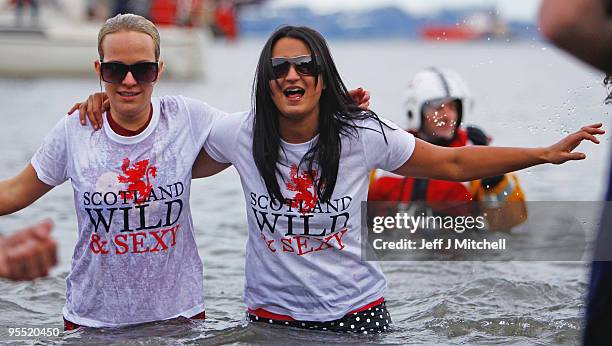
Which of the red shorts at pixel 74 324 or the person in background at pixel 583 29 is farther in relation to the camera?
the red shorts at pixel 74 324

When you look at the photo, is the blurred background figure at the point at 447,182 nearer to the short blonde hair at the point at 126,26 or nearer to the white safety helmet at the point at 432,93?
the white safety helmet at the point at 432,93

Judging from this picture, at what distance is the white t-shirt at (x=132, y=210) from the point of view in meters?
4.76

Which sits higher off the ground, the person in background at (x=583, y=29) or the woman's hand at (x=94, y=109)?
the person in background at (x=583, y=29)

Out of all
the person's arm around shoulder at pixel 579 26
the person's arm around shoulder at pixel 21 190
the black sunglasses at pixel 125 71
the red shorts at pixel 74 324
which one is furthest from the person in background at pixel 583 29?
the person's arm around shoulder at pixel 21 190

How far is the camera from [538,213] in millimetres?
10594

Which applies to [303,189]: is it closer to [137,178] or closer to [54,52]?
[137,178]

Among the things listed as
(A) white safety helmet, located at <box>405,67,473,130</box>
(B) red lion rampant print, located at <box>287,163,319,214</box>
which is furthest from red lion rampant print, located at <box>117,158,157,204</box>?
(A) white safety helmet, located at <box>405,67,473,130</box>

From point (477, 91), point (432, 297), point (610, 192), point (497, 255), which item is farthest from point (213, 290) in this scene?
point (477, 91)

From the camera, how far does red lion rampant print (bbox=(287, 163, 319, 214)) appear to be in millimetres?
4758

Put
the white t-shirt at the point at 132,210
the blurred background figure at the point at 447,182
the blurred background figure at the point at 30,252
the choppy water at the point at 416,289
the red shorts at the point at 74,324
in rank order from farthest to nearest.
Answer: the blurred background figure at the point at 447,182
the choppy water at the point at 416,289
the red shorts at the point at 74,324
the white t-shirt at the point at 132,210
the blurred background figure at the point at 30,252

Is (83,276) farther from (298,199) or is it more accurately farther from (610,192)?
(610,192)

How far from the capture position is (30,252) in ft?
8.86

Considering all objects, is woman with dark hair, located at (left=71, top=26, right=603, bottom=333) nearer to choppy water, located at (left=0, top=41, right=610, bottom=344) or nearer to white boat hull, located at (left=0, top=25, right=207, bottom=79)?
choppy water, located at (left=0, top=41, right=610, bottom=344)

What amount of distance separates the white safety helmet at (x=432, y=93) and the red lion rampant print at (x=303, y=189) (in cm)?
302
